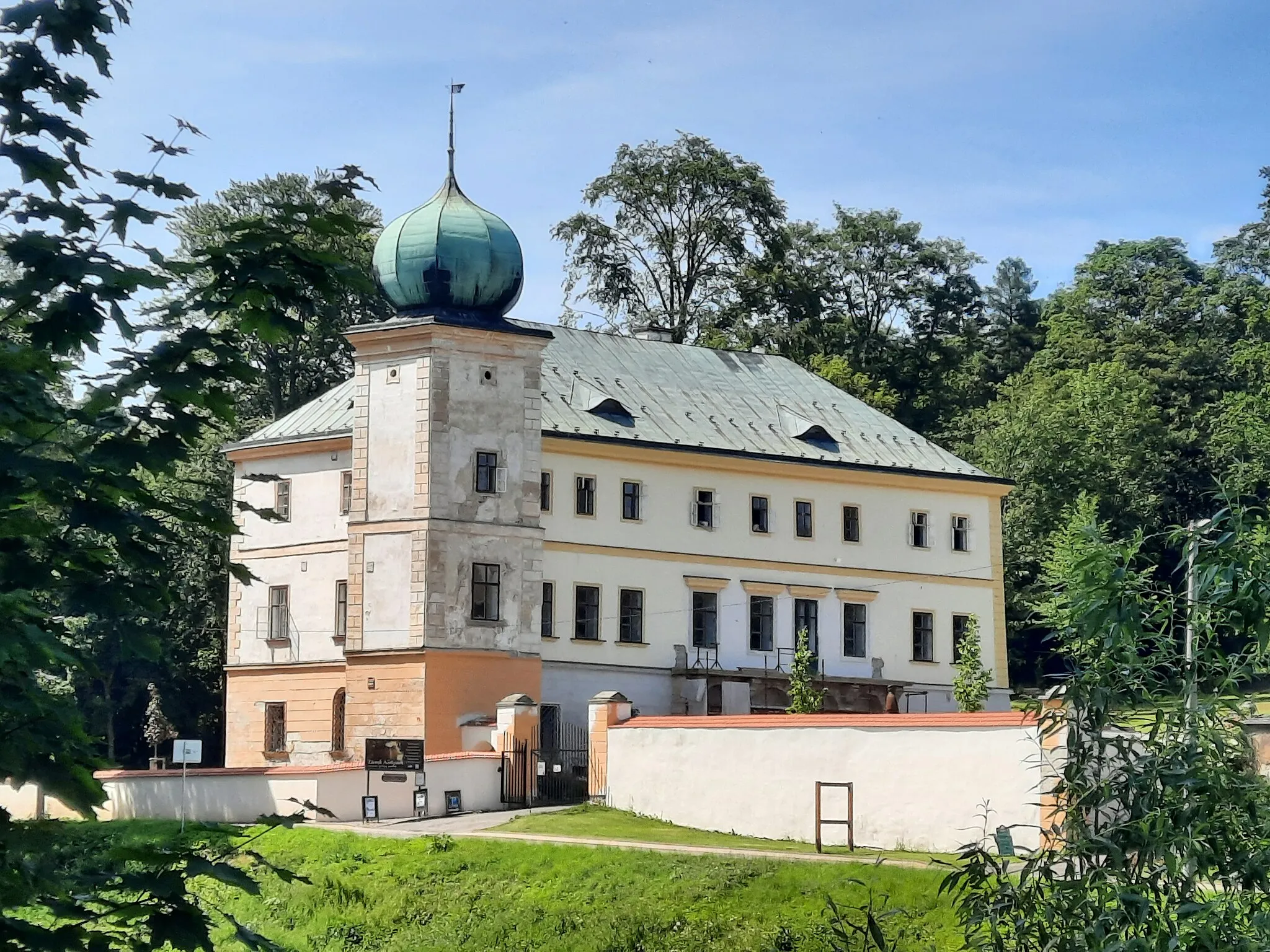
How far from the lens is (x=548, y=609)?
4222 centimetres

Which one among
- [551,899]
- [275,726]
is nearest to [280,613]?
[275,726]

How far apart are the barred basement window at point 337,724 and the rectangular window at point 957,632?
601 inches

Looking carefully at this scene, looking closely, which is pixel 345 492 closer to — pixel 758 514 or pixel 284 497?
pixel 284 497

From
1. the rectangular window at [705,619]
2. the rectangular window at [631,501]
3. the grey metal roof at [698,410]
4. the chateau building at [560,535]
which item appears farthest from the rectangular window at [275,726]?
the rectangular window at [705,619]

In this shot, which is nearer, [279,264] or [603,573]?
[279,264]

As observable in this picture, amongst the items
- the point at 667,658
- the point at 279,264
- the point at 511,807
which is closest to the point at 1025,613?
the point at 667,658

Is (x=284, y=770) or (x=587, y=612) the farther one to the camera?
(x=587, y=612)

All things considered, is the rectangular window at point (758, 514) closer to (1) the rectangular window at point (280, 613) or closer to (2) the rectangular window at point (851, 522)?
(2) the rectangular window at point (851, 522)

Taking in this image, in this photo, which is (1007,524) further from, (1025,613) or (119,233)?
(119,233)

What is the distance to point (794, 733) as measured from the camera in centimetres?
2970

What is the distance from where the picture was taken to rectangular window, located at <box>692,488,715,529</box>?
44.9 m

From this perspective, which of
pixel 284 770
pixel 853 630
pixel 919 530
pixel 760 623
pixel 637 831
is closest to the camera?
pixel 637 831

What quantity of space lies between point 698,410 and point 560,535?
5979 millimetres

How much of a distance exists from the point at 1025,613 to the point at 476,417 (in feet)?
88.6
